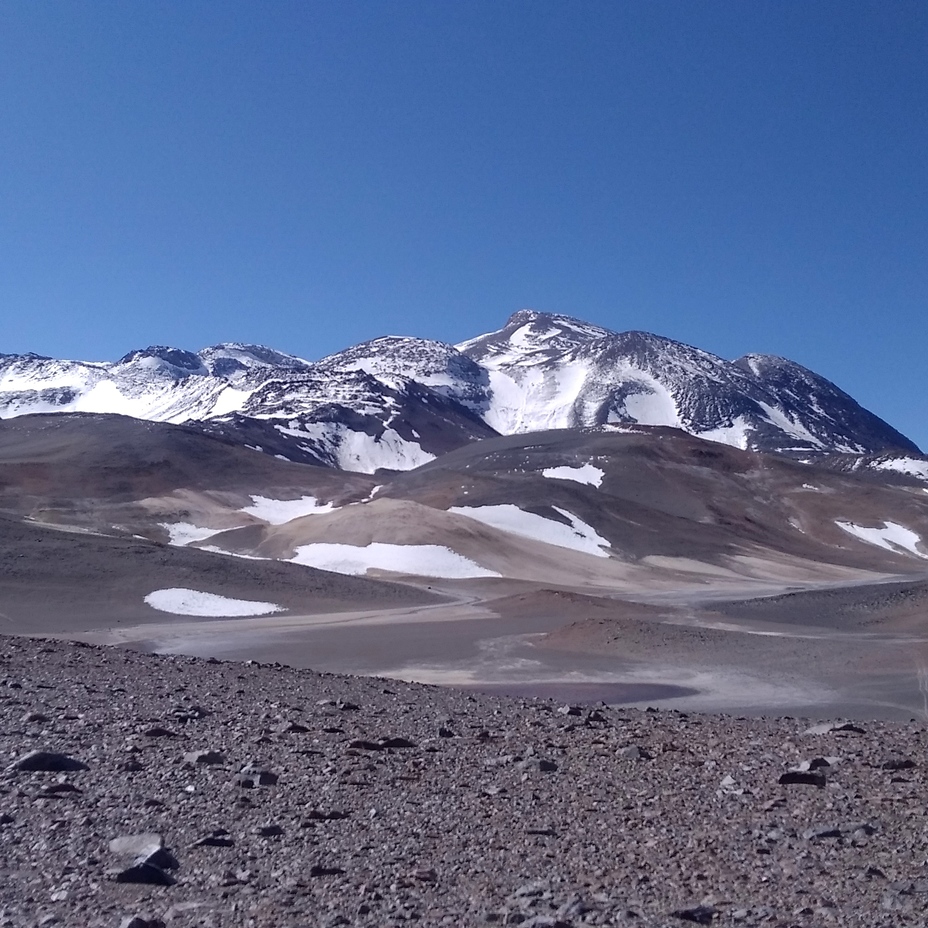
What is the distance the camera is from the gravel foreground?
708cm

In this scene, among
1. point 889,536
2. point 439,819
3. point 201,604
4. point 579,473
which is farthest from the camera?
point 579,473

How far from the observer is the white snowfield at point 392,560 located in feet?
213

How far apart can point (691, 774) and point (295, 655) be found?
68.6 feet

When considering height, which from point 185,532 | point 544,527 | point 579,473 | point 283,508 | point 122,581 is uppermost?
point 579,473

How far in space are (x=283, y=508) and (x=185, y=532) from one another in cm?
1995

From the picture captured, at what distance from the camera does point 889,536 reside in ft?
365

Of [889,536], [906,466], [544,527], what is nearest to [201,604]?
[544,527]

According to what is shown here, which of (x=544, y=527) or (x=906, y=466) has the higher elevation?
(x=906, y=466)

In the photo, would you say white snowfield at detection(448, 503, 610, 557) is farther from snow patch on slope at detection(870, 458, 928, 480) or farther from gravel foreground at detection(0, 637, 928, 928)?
snow patch on slope at detection(870, 458, 928, 480)

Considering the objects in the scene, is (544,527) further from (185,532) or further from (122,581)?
(122,581)

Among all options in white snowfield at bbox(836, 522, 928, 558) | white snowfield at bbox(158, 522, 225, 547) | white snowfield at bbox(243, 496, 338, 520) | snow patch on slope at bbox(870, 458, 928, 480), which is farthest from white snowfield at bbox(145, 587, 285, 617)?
snow patch on slope at bbox(870, 458, 928, 480)

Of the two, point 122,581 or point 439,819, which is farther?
point 122,581

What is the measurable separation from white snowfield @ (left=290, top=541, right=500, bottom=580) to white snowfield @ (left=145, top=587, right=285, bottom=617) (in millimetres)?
18392

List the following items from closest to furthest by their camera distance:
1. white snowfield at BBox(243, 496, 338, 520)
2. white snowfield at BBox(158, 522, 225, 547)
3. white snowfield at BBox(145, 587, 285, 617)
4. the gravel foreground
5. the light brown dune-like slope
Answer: the gravel foreground, the light brown dune-like slope, white snowfield at BBox(145, 587, 285, 617), white snowfield at BBox(158, 522, 225, 547), white snowfield at BBox(243, 496, 338, 520)
